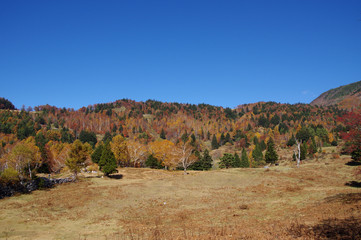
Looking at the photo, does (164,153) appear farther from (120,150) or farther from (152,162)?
(120,150)

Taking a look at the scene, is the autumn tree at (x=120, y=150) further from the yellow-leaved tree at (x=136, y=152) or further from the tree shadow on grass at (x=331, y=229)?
the tree shadow on grass at (x=331, y=229)

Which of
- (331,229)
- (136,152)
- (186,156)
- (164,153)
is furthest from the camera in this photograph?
(136,152)

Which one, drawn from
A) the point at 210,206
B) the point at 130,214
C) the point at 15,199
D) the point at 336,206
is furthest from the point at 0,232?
the point at 336,206

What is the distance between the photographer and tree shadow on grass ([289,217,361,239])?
13.3 metres

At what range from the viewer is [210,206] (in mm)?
28203

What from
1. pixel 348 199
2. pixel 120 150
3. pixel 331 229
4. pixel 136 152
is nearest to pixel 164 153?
pixel 136 152

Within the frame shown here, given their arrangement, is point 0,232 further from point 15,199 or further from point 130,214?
point 15,199

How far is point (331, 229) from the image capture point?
1466 centimetres

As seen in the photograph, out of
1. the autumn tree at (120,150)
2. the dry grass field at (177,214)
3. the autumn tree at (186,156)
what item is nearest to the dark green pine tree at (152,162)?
the autumn tree at (120,150)

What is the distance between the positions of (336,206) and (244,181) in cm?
2619

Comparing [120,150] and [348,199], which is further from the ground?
[120,150]

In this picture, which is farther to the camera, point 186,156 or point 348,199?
point 186,156

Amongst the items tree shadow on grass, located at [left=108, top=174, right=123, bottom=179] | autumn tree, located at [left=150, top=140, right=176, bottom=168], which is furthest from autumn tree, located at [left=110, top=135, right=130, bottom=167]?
tree shadow on grass, located at [left=108, top=174, right=123, bottom=179]

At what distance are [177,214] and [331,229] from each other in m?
14.6
